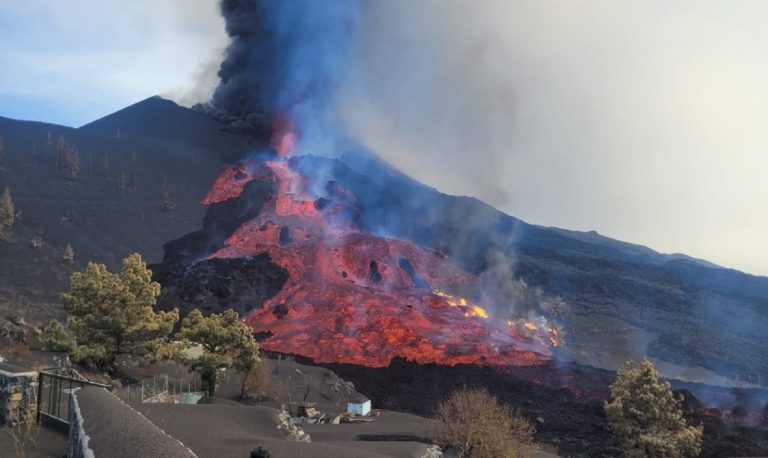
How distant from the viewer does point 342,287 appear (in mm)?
72062

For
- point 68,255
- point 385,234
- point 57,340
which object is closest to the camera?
point 57,340

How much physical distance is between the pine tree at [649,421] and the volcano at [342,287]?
23.9m

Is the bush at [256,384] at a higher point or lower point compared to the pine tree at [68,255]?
lower

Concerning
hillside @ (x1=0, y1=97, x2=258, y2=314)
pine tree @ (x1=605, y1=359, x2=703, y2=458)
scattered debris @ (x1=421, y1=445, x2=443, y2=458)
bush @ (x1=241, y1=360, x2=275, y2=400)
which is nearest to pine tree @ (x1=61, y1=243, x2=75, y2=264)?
hillside @ (x1=0, y1=97, x2=258, y2=314)

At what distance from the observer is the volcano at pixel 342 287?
59.8 meters

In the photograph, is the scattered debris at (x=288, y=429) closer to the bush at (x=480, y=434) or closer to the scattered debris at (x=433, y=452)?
the scattered debris at (x=433, y=452)

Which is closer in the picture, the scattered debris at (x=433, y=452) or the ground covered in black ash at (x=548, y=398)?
the scattered debris at (x=433, y=452)

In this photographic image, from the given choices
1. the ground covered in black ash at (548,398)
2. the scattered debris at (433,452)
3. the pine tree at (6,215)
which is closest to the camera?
the scattered debris at (433,452)

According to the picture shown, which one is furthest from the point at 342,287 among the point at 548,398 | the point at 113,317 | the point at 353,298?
the point at 113,317

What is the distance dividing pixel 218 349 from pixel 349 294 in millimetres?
35889

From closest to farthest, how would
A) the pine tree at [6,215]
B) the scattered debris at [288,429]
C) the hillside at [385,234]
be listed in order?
the scattered debris at [288,429] < the pine tree at [6,215] < the hillside at [385,234]

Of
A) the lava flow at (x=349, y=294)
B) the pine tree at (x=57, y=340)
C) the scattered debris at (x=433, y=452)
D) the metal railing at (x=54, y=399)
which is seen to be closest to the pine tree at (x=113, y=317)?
the pine tree at (x=57, y=340)

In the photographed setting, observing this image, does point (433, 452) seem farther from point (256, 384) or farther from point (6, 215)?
point (6, 215)

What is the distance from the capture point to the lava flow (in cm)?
5953
